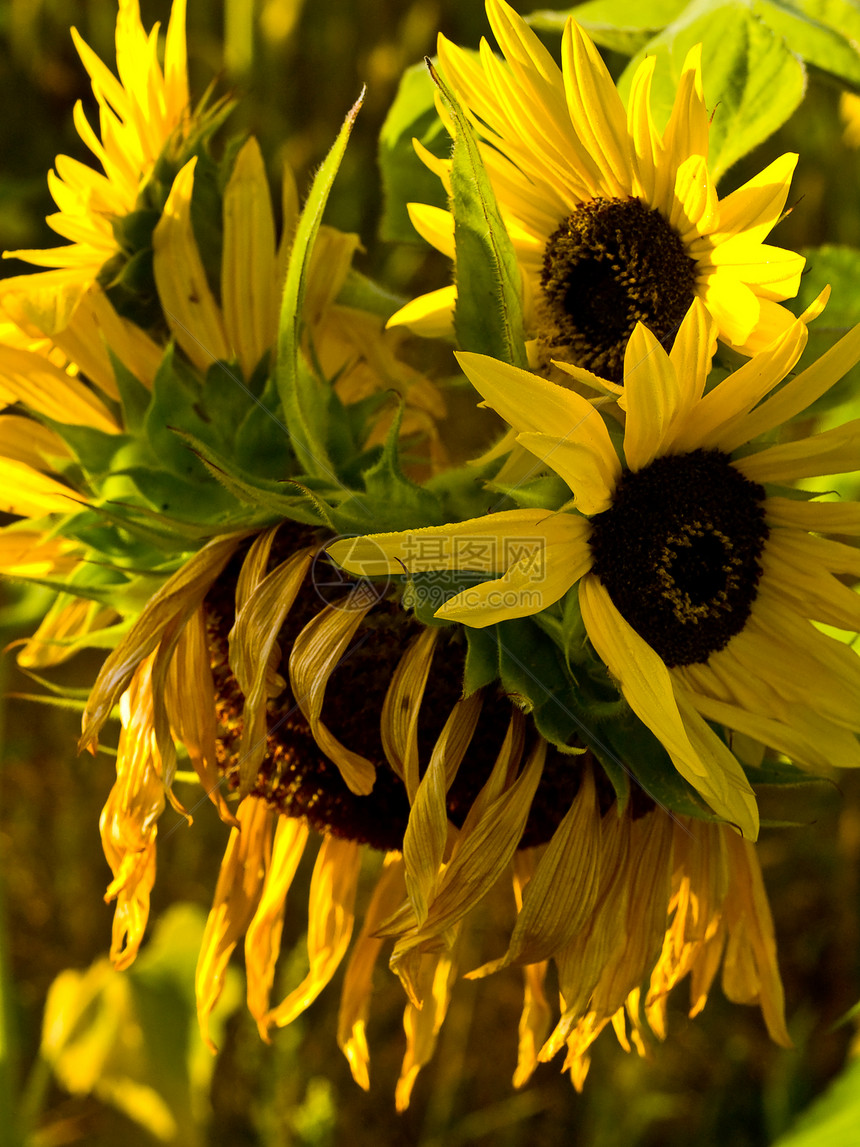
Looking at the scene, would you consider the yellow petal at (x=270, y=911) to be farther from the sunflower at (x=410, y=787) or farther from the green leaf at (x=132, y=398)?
the green leaf at (x=132, y=398)

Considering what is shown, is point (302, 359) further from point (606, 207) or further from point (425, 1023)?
point (425, 1023)

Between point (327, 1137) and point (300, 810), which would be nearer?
point (300, 810)

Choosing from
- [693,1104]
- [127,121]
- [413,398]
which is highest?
[127,121]

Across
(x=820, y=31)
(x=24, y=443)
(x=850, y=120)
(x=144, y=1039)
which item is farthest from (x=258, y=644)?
(x=850, y=120)

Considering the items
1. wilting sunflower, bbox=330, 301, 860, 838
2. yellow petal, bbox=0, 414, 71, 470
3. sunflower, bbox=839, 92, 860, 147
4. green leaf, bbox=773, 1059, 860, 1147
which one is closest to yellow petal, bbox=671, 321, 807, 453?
wilting sunflower, bbox=330, 301, 860, 838

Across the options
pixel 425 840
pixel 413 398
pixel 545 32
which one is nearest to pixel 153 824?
pixel 425 840

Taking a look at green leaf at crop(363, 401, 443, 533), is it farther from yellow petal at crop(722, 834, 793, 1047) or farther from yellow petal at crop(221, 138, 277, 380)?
yellow petal at crop(722, 834, 793, 1047)

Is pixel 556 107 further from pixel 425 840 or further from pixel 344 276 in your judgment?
pixel 425 840
